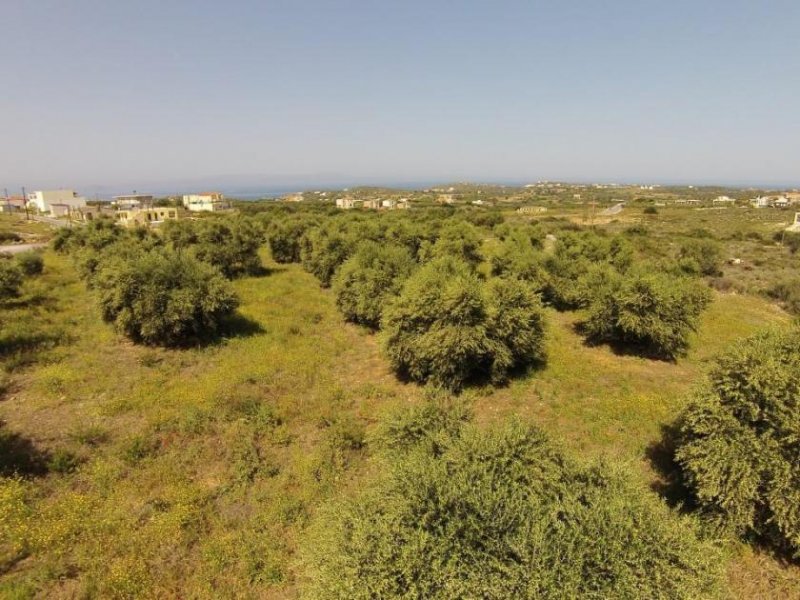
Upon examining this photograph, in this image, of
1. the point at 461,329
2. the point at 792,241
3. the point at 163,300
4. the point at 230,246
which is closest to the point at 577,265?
the point at 461,329

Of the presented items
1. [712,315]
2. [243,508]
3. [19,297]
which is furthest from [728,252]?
[19,297]

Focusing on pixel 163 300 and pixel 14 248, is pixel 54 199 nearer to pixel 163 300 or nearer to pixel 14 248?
pixel 14 248

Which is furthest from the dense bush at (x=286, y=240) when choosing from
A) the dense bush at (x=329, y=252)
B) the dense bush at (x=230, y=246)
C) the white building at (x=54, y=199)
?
the white building at (x=54, y=199)

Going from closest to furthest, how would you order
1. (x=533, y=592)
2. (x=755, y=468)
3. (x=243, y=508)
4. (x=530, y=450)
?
(x=533, y=592) → (x=530, y=450) → (x=755, y=468) → (x=243, y=508)

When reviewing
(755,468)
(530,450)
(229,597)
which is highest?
(530,450)

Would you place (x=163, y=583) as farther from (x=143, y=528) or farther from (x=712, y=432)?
(x=712, y=432)

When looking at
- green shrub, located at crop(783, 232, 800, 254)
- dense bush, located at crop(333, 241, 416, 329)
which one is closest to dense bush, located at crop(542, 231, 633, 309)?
dense bush, located at crop(333, 241, 416, 329)

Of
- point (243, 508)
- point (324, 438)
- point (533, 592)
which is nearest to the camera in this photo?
point (533, 592)
